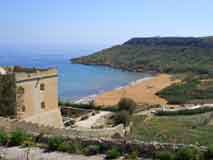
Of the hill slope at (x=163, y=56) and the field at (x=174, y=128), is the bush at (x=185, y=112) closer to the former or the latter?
the field at (x=174, y=128)

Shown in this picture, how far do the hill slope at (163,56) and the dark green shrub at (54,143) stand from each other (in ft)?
279

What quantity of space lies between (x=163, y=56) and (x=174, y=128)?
337ft

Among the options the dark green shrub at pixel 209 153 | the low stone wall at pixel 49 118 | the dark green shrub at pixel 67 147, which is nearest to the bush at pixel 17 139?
the dark green shrub at pixel 67 147

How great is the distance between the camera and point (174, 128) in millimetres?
32344

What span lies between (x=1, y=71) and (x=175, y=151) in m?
18.4

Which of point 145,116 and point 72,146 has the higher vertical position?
point 72,146

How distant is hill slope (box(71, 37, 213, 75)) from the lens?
368 feet

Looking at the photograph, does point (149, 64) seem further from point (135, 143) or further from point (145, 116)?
point (135, 143)

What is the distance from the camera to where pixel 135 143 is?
1045cm

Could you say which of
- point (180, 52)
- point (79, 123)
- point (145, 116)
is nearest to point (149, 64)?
point (180, 52)

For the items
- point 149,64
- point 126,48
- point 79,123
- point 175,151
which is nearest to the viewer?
point 175,151

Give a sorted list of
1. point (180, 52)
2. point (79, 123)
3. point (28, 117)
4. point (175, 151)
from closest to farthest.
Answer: point (175, 151) → point (28, 117) → point (79, 123) → point (180, 52)

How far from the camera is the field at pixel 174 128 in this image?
2727cm

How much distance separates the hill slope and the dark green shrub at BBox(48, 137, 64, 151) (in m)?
85.2
